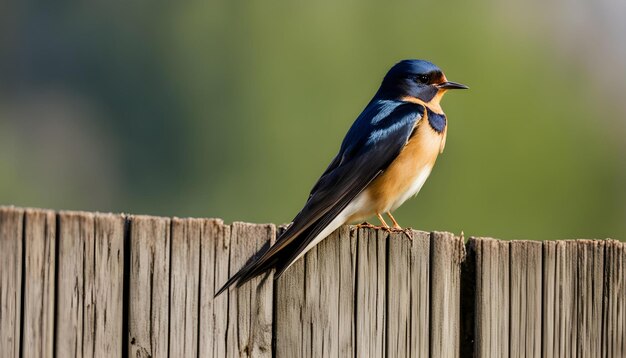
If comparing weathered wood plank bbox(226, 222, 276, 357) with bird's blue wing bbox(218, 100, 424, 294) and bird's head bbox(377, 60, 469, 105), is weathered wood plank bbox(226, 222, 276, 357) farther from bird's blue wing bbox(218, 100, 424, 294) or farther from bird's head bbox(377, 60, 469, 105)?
bird's head bbox(377, 60, 469, 105)

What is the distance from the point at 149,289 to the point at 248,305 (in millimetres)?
330

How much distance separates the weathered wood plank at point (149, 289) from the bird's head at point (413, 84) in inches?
118

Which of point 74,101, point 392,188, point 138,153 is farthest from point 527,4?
point 392,188

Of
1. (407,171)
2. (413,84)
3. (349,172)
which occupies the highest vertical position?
(413,84)

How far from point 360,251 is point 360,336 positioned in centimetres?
29

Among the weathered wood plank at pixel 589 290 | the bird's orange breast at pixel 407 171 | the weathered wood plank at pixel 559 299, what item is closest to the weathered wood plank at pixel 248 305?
the weathered wood plank at pixel 559 299

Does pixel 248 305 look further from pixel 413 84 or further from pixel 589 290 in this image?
pixel 413 84

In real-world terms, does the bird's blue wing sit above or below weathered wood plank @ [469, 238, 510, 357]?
above

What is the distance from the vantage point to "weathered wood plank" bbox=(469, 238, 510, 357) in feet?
14.1

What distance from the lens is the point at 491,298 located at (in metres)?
4.32

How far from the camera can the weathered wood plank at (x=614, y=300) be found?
4.33 m

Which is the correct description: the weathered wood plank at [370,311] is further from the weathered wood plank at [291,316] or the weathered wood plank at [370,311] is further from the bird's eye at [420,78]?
the bird's eye at [420,78]

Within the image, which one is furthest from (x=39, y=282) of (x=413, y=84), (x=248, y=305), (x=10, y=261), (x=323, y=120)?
(x=323, y=120)

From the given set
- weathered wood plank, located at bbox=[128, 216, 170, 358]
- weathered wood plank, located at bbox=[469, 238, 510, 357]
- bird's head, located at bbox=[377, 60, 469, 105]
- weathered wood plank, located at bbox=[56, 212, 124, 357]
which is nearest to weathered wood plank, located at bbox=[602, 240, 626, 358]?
weathered wood plank, located at bbox=[469, 238, 510, 357]
